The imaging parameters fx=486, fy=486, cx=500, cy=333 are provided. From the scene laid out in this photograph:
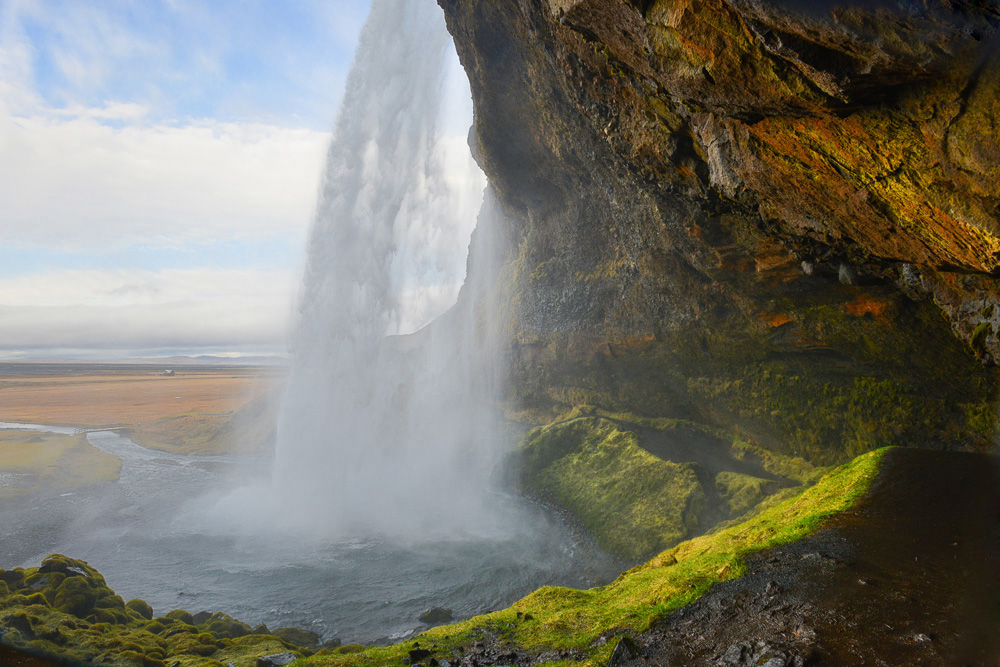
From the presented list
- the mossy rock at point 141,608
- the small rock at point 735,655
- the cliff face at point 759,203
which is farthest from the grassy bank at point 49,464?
the small rock at point 735,655

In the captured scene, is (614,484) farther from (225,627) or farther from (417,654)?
(225,627)

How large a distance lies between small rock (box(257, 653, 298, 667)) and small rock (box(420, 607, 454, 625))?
361cm

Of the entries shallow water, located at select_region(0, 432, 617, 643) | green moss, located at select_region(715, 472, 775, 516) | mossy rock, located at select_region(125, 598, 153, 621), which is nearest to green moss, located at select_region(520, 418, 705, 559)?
green moss, located at select_region(715, 472, 775, 516)

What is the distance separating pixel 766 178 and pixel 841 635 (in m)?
7.75

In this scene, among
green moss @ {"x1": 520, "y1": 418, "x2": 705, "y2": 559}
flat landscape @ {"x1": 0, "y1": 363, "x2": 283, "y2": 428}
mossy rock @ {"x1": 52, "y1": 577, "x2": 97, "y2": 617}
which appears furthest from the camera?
flat landscape @ {"x1": 0, "y1": 363, "x2": 283, "y2": 428}

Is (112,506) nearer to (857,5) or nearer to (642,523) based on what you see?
(642,523)

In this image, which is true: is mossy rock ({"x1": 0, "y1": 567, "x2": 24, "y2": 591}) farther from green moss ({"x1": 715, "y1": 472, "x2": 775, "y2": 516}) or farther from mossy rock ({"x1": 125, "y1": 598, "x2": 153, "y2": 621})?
green moss ({"x1": 715, "y1": 472, "x2": 775, "y2": 516})

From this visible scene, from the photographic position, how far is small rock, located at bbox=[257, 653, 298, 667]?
8.61 m

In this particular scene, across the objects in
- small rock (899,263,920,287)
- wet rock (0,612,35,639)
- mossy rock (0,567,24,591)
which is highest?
small rock (899,263,920,287)

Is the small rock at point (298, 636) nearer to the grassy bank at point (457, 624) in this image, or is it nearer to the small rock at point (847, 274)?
the grassy bank at point (457, 624)

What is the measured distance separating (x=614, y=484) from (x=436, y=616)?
9.39m

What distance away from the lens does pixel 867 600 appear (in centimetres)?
613

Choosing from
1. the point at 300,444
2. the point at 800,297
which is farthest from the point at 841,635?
the point at 300,444

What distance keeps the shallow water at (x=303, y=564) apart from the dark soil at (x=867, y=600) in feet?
23.6
